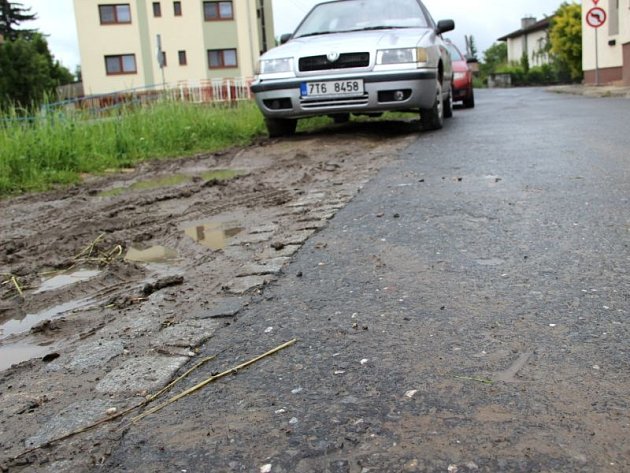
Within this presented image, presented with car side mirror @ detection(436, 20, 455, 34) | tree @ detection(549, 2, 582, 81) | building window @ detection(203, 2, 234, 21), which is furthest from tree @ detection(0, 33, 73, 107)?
car side mirror @ detection(436, 20, 455, 34)

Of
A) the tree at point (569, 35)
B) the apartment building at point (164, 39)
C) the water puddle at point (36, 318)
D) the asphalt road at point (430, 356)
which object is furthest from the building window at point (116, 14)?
the water puddle at point (36, 318)

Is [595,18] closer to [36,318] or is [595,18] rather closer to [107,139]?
[107,139]

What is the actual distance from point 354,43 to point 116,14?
119ft

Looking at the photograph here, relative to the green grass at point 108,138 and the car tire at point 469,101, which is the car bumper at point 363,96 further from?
the car tire at point 469,101

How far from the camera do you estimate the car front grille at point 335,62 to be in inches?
324

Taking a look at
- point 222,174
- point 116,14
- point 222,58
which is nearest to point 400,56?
point 222,174

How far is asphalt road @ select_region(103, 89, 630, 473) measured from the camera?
1.71 m

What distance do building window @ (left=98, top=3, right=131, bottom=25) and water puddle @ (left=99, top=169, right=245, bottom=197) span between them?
36.9 m

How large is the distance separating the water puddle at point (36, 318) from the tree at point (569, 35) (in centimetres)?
3305

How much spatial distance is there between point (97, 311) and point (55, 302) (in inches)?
14.4

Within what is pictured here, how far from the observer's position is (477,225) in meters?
3.97

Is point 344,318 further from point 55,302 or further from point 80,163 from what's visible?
point 80,163

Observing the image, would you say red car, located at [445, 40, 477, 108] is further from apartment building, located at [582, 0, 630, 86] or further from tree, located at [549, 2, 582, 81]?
tree, located at [549, 2, 582, 81]

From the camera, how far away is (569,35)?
33.2 meters
